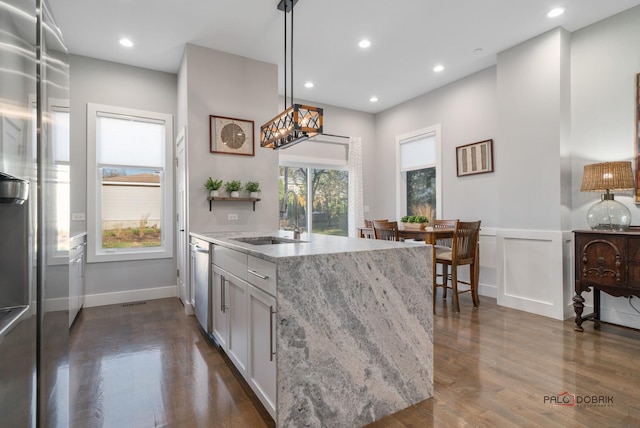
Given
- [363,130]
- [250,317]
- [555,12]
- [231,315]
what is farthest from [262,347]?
[363,130]

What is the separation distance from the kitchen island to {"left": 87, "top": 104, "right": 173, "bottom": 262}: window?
3.03 metres

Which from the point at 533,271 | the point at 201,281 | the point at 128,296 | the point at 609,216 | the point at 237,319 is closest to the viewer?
the point at 237,319

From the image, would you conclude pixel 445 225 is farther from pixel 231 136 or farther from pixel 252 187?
pixel 231 136

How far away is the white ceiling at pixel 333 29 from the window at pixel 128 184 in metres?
0.82

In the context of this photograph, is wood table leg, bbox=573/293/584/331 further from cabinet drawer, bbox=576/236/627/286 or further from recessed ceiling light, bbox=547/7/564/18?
recessed ceiling light, bbox=547/7/564/18

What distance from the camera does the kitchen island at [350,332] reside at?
5.23 feet

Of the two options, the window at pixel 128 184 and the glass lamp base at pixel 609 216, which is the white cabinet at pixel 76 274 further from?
the glass lamp base at pixel 609 216

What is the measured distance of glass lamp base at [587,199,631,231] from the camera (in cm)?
305

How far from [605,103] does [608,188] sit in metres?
1.03

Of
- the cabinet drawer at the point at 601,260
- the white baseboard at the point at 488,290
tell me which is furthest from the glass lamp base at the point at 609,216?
the white baseboard at the point at 488,290

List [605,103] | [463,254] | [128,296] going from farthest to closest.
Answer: [128,296], [463,254], [605,103]

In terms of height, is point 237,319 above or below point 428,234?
below

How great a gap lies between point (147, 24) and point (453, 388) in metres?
4.32

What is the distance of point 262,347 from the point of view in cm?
180
